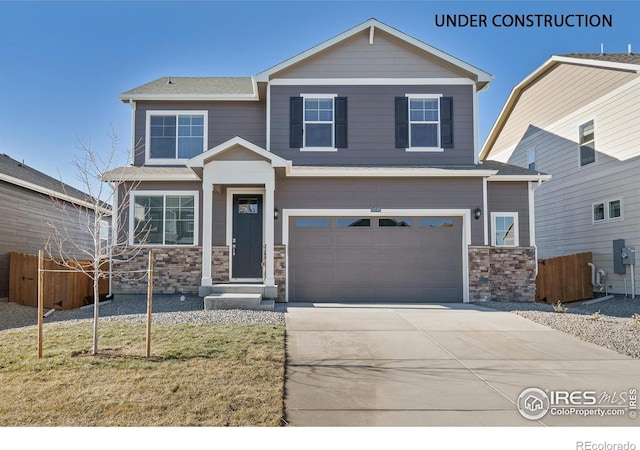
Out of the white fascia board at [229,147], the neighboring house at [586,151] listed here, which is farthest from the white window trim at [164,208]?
the neighboring house at [586,151]

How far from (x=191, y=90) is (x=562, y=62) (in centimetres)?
1237

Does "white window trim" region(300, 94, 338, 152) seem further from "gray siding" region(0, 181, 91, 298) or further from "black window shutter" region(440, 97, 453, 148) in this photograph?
"gray siding" region(0, 181, 91, 298)

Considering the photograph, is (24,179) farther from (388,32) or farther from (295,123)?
(388,32)

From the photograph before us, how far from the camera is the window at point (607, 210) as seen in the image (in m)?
13.5

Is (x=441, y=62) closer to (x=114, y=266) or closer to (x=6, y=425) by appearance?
(x=114, y=266)

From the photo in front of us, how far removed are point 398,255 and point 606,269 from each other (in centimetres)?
697

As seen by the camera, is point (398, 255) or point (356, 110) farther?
point (356, 110)

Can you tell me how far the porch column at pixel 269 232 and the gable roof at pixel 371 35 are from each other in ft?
11.1

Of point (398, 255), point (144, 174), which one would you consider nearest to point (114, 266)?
point (144, 174)

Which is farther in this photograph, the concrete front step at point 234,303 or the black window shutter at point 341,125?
the black window shutter at point 341,125

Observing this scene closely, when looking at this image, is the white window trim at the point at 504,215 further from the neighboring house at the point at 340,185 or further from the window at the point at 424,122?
the window at the point at 424,122

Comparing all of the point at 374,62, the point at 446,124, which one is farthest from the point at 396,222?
the point at 374,62

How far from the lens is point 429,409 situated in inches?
174

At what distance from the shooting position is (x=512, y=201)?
508 inches
